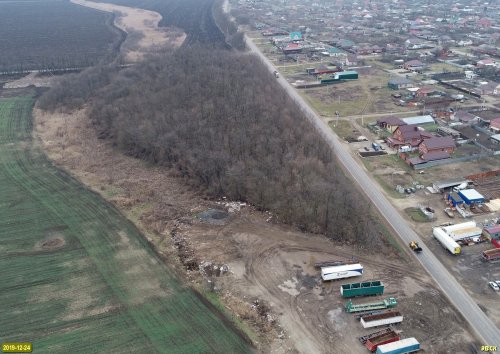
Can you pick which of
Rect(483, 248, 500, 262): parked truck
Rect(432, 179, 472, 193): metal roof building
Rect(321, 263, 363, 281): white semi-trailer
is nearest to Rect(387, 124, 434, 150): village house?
Rect(432, 179, 472, 193): metal roof building

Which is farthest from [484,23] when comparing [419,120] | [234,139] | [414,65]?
[234,139]

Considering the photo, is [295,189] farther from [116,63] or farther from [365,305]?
[116,63]

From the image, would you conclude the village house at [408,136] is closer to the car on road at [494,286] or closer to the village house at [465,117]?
the village house at [465,117]

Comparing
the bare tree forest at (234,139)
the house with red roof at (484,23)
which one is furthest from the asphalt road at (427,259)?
the house with red roof at (484,23)

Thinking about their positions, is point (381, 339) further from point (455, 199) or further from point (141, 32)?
point (141, 32)

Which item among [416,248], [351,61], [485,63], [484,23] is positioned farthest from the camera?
[484,23]

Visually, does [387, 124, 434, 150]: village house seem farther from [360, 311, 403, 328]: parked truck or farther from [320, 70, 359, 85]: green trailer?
[360, 311, 403, 328]: parked truck

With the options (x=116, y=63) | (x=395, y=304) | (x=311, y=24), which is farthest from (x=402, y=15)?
(x=395, y=304)
